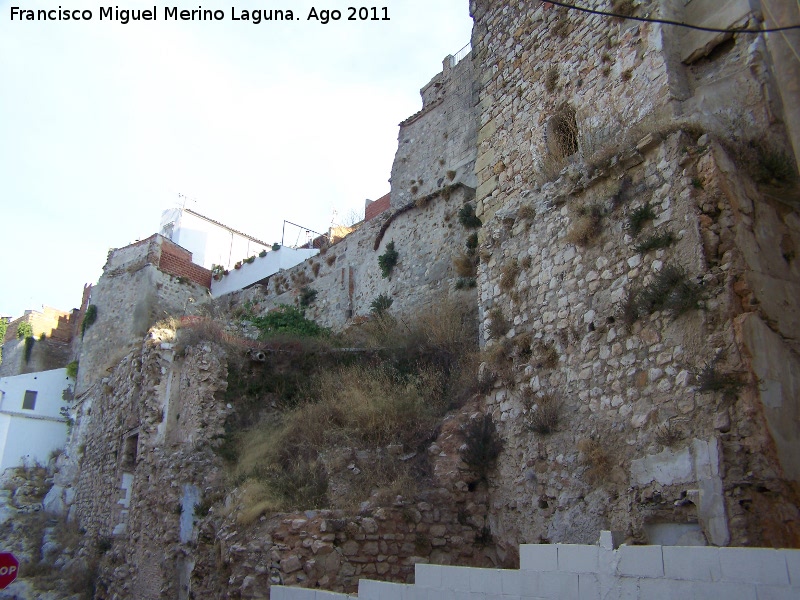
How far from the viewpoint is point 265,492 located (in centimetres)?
1009

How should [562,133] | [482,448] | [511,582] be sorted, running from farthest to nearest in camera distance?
[562,133], [482,448], [511,582]

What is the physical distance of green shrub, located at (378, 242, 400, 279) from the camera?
60.3ft

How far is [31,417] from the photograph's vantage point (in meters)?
25.8

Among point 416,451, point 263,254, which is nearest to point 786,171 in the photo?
point 416,451

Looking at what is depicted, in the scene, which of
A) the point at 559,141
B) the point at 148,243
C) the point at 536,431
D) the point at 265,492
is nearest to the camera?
the point at 536,431

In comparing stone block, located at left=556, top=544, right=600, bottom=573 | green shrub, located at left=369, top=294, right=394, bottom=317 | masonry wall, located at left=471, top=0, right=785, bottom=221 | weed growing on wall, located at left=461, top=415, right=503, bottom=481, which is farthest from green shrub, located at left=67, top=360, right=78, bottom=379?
stone block, located at left=556, top=544, right=600, bottom=573

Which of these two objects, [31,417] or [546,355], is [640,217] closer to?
[546,355]

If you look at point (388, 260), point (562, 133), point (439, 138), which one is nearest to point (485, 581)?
point (562, 133)

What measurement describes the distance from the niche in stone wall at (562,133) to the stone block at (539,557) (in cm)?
619

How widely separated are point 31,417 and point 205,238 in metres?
13.1

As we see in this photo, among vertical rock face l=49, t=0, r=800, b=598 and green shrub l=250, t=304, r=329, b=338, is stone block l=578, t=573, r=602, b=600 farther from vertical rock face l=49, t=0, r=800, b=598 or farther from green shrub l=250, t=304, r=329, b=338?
green shrub l=250, t=304, r=329, b=338

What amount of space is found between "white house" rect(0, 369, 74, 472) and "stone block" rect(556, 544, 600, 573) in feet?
78.5

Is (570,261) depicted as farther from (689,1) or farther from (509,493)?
(689,1)

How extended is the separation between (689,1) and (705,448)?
6.21 m
